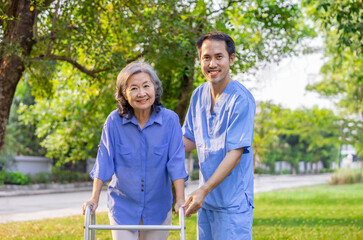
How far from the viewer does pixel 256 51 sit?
11195 millimetres

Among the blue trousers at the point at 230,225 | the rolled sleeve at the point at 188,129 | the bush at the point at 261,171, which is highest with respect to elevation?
the rolled sleeve at the point at 188,129

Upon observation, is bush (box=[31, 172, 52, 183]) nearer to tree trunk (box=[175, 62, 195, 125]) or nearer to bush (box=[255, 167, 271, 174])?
tree trunk (box=[175, 62, 195, 125])

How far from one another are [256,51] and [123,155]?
852cm

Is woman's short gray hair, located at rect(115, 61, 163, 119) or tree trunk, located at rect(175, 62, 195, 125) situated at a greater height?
tree trunk, located at rect(175, 62, 195, 125)

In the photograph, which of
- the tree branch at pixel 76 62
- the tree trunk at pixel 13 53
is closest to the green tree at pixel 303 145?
the tree branch at pixel 76 62

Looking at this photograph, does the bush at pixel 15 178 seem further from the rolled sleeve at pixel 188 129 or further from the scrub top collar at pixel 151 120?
the scrub top collar at pixel 151 120

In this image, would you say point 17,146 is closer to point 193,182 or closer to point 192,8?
point 193,182

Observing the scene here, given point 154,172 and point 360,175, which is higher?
point 154,172

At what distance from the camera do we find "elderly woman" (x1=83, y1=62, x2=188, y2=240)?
309cm

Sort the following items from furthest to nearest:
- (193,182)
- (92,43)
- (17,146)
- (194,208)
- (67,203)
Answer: (193,182), (17,146), (67,203), (92,43), (194,208)

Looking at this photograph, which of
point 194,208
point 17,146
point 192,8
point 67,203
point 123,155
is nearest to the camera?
point 194,208

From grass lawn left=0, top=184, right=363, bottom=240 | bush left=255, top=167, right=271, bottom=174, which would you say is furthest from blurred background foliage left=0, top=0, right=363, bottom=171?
bush left=255, top=167, right=271, bottom=174

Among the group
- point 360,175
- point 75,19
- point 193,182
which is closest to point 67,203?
point 75,19

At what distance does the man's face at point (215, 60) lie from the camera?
3092mm
